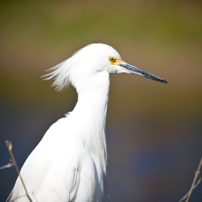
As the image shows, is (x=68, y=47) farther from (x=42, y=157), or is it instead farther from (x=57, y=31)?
(x=42, y=157)

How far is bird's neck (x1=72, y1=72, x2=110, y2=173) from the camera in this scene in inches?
93.8

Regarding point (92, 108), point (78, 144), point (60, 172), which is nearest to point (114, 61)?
point (92, 108)

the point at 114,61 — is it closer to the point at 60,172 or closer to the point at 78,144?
the point at 78,144

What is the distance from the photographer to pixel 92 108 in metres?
2.43

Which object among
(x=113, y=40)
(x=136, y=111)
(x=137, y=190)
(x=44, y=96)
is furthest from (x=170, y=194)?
(x=113, y=40)

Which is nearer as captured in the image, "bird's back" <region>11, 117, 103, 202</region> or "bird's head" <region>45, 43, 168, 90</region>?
"bird's back" <region>11, 117, 103, 202</region>

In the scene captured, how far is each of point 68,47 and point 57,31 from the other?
0.54 m

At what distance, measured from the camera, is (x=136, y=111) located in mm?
6488

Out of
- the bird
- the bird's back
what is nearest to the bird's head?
the bird

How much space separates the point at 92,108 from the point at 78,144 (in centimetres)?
23

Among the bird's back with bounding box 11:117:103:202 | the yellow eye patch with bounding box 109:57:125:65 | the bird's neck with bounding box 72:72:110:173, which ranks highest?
the yellow eye patch with bounding box 109:57:125:65

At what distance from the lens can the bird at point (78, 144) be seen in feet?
7.41

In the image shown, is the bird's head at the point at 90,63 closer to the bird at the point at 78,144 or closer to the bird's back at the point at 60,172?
the bird at the point at 78,144

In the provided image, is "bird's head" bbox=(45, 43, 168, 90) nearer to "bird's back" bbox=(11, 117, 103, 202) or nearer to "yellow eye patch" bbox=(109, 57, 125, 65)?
"yellow eye patch" bbox=(109, 57, 125, 65)
